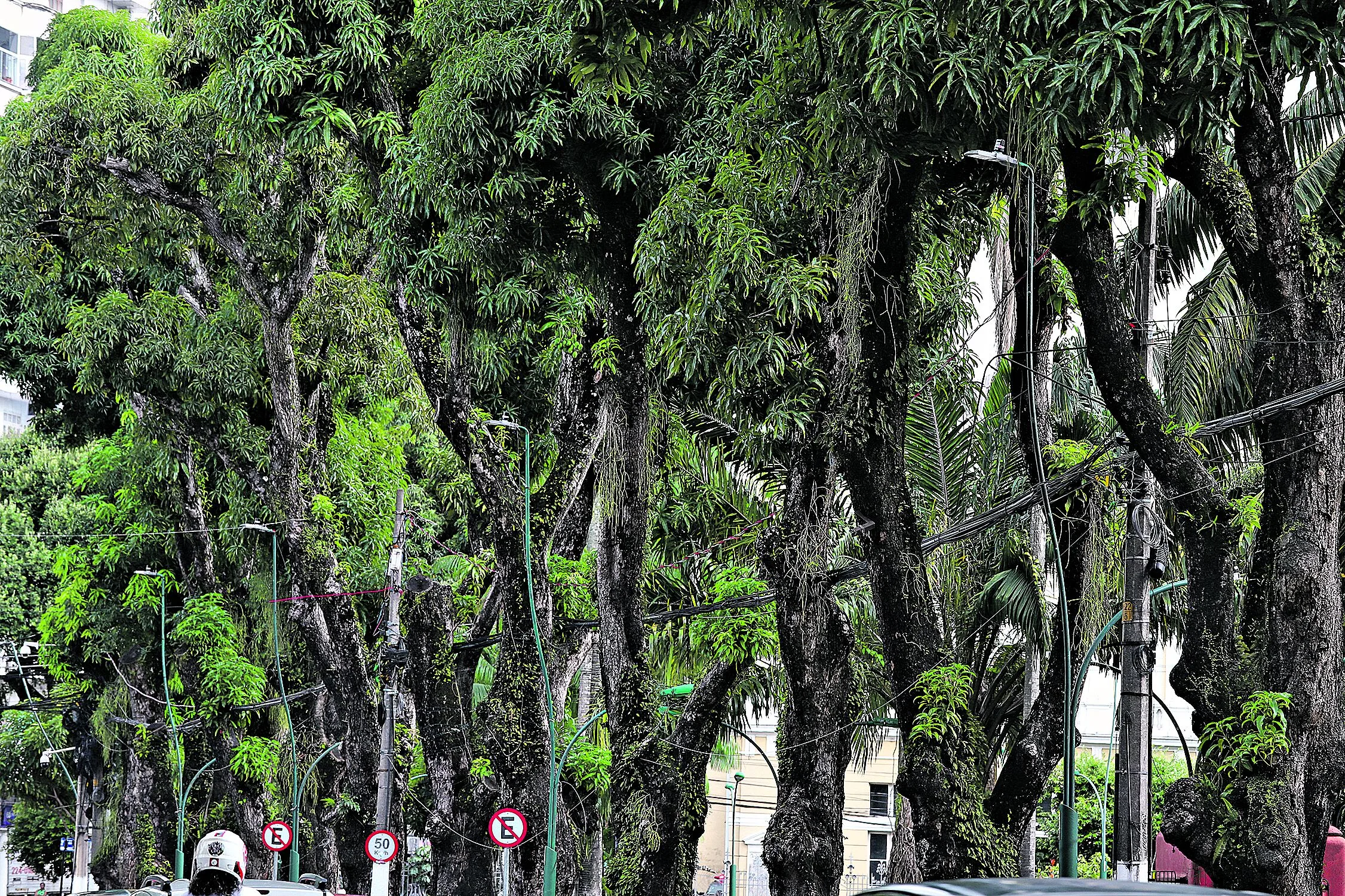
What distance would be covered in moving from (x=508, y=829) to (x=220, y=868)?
1015 cm

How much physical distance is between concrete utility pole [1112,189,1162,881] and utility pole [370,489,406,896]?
11.9 meters

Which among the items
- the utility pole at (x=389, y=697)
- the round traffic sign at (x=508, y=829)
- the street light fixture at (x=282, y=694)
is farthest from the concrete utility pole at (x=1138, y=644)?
the street light fixture at (x=282, y=694)

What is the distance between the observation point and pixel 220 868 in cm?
959

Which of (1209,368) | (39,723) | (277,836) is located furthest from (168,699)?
(1209,368)

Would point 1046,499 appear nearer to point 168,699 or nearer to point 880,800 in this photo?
point 168,699

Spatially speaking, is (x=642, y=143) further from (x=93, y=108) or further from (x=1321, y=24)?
(x=93, y=108)

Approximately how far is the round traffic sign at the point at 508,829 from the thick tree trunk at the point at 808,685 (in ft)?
17.9

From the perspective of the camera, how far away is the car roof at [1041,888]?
552cm

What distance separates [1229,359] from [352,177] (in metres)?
11.2

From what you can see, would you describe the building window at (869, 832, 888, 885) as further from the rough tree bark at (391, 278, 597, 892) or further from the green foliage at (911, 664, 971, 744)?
the green foliage at (911, 664, 971, 744)

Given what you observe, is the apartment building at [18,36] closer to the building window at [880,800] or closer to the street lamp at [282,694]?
the street lamp at [282,694]

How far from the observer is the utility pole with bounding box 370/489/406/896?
74.3ft

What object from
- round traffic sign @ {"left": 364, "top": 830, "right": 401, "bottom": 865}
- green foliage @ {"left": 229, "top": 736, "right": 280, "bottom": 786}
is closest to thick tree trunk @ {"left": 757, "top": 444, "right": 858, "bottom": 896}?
round traffic sign @ {"left": 364, "top": 830, "right": 401, "bottom": 865}

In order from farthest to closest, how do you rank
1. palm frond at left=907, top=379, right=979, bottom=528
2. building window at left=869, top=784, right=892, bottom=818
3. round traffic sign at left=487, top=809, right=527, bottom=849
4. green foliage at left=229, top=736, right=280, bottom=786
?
building window at left=869, top=784, right=892, bottom=818, green foliage at left=229, top=736, right=280, bottom=786, palm frond at left=907, top=379, right=979, bottom=528, round traffic sign at left=487, top=809, right=527, bottom=849
